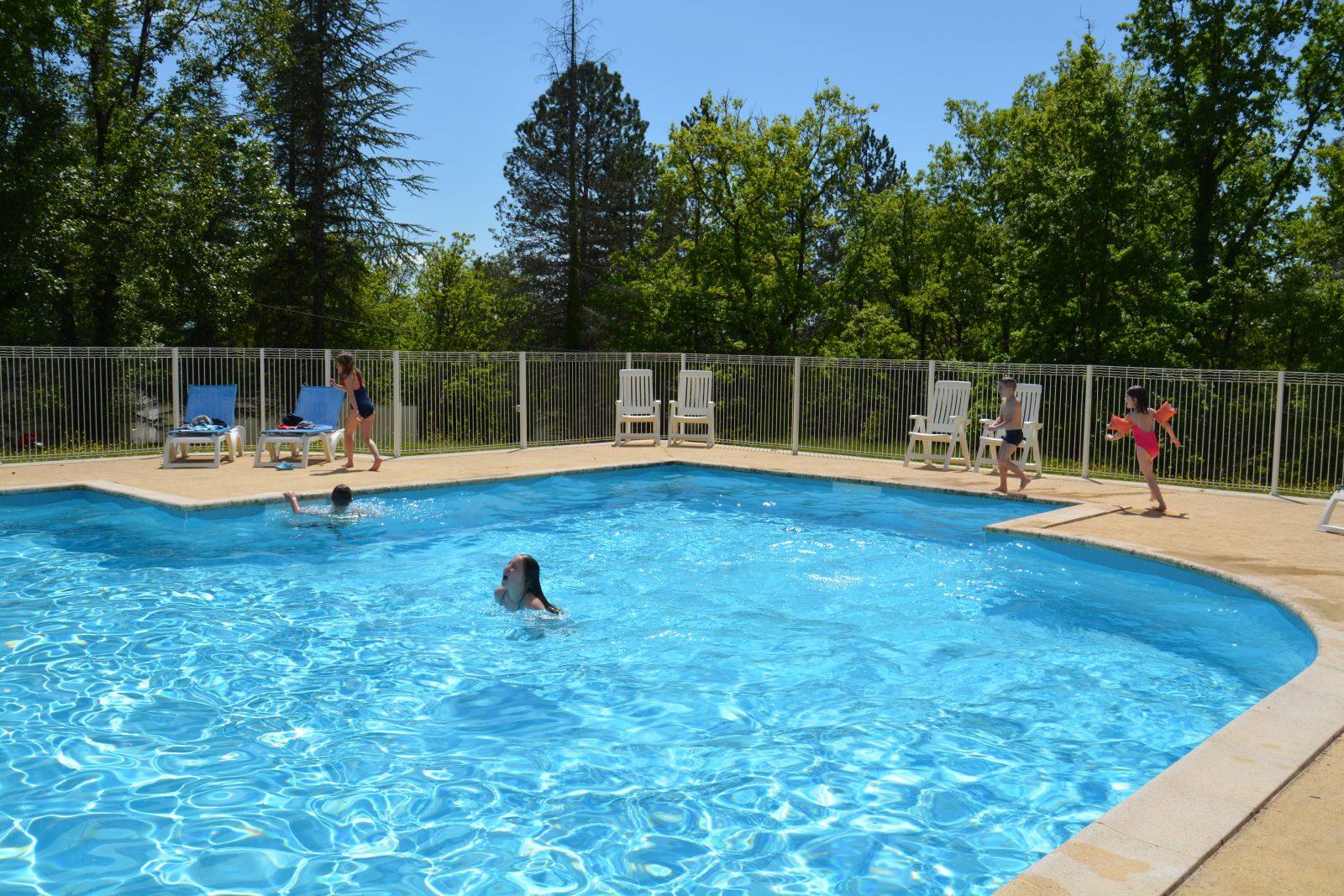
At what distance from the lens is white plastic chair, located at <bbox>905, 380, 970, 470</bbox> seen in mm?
12781

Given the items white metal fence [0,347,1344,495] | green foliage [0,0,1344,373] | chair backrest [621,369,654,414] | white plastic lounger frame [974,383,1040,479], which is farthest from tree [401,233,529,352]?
white plastic lounger frame [974,383,1040,479]

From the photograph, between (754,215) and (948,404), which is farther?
(754,215)

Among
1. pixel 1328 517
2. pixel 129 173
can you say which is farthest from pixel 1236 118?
pixel 129 173

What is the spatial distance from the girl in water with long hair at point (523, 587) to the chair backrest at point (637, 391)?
357 inches

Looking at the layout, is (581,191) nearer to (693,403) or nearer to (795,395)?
(693,403)

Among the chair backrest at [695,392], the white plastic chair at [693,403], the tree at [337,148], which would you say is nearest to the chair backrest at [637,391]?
the white plastic chair at [693,403]

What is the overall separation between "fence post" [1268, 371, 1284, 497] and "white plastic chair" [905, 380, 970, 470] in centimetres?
354

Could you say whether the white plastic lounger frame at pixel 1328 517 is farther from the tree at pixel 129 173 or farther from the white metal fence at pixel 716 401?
the tree at pixel 129 173

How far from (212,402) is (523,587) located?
851 cm

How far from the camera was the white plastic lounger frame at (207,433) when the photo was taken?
12.5m

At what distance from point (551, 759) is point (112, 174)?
822 inches

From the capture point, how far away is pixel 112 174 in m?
20.3

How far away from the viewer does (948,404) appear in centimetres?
1299

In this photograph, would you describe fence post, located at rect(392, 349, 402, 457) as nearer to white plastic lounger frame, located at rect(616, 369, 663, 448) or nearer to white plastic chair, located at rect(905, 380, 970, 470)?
white plastic lounger frame, located at rect(616, 369, 663, 448)
